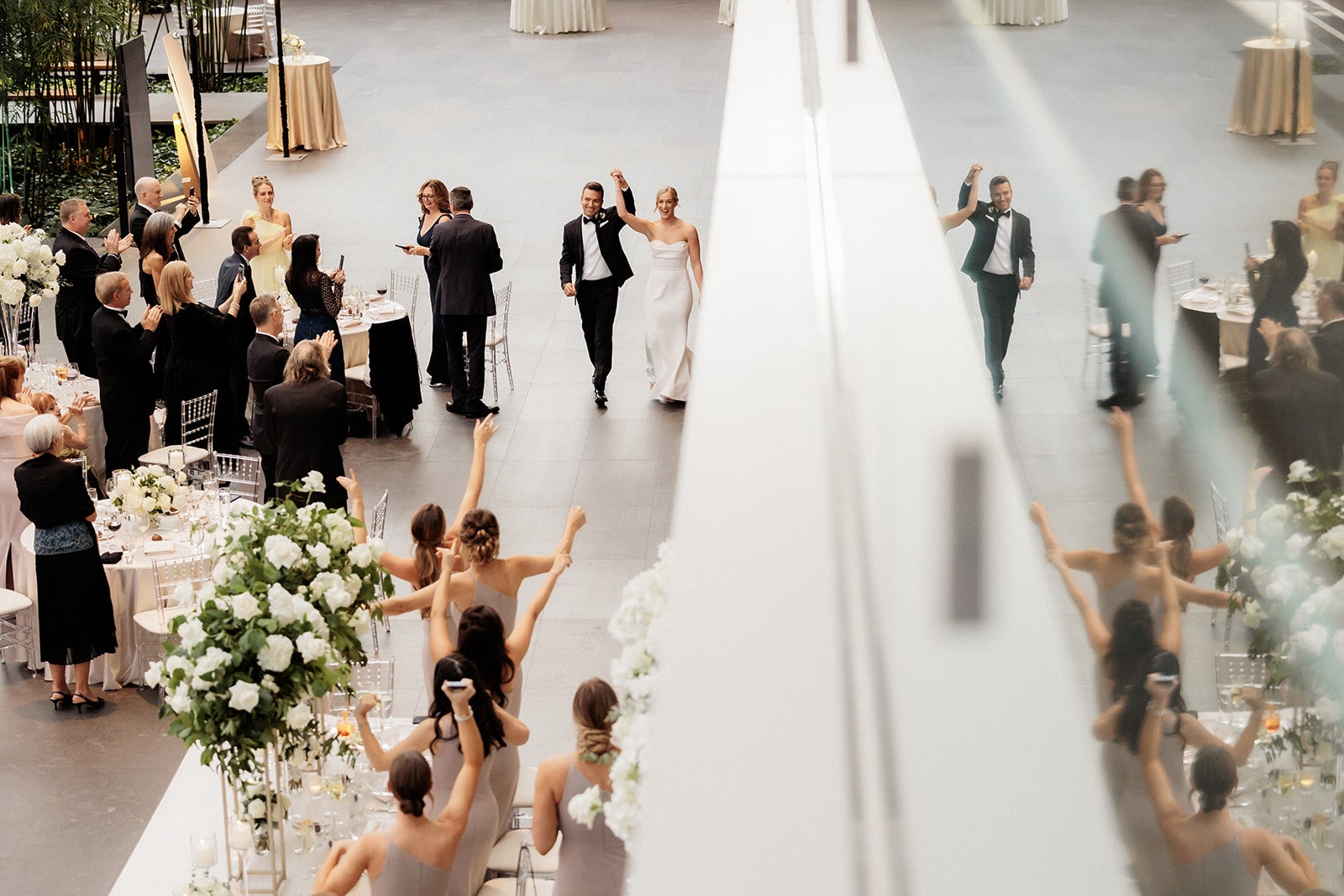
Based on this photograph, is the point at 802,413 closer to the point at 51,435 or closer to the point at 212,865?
the point at 212,865

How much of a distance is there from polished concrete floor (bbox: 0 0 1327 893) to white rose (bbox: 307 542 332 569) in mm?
2086

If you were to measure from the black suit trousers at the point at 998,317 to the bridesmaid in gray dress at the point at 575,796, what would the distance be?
2841mm

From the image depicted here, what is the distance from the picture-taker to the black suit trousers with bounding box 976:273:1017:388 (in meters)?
1.24

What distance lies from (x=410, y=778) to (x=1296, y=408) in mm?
3985

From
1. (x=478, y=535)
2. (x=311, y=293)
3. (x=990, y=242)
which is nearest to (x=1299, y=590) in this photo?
(x=990, y=242)

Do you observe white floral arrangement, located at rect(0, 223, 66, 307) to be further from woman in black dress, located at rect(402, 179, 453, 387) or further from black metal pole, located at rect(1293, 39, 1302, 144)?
black metal pole, located at rect(1293, 39, 1302, 144)

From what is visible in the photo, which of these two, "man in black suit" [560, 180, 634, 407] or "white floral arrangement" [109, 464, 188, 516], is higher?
"man in black suit" [560, 180, 634, 407]

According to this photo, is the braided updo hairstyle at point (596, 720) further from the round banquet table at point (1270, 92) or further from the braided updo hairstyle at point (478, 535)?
the round banquet table at point (1270, 92)

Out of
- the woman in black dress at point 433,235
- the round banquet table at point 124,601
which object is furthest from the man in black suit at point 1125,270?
the woman in black dress at point 433,235

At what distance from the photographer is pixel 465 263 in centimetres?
944

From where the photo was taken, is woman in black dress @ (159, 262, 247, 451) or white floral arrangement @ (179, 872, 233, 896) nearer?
white floral arrangement @ (179, 872, 233, 896)

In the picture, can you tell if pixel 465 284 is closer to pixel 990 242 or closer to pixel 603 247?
pixel 603 247

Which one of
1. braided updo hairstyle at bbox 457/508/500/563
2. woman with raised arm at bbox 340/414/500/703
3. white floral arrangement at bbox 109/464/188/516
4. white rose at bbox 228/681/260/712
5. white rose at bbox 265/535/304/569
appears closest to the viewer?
white rose at bbox 228/681/260/712

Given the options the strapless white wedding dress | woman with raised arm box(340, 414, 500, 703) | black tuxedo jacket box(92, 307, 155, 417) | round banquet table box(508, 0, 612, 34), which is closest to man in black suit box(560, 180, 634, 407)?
the strapless white wedding dress
